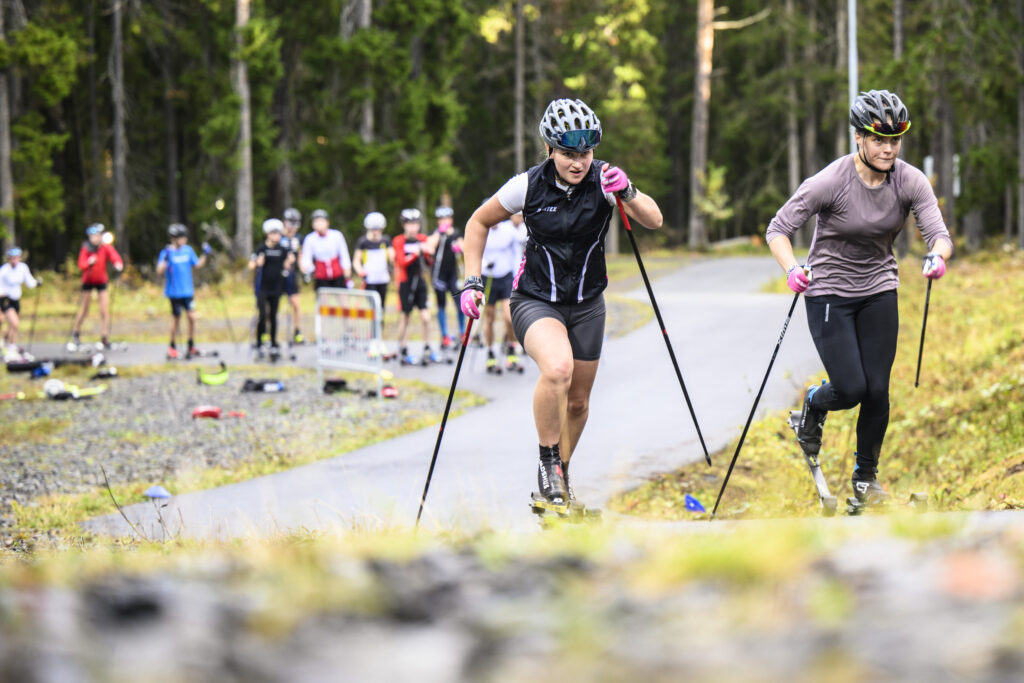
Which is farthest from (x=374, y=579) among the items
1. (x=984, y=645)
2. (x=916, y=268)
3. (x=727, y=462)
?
(x=916, y=268)

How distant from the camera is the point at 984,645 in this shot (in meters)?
2.46

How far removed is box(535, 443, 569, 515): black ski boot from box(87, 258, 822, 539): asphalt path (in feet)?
0.62

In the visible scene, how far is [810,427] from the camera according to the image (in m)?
7.09

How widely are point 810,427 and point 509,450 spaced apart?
3568mm

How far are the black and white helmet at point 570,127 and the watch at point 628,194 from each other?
0.30 metres

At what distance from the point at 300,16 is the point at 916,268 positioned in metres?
26.0

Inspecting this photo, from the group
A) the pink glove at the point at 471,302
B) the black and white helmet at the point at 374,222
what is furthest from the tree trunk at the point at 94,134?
the pink glove at the point at 471,302

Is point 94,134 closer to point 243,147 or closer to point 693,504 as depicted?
point 243,147

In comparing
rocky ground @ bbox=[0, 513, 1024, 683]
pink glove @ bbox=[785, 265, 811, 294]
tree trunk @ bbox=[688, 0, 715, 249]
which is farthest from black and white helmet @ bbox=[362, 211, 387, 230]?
tree trunk @ bbox=[688, 0, 715, 249]

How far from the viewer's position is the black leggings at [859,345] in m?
6.60

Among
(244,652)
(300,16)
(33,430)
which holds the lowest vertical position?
(33,430)

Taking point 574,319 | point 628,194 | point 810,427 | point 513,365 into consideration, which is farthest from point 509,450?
point 513,365

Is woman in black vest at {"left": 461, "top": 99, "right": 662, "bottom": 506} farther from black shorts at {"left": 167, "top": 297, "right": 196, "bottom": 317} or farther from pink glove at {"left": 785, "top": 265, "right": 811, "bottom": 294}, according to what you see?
black shorts at {"left": 167, "top": 297, "right": 196, "bottom": 317}

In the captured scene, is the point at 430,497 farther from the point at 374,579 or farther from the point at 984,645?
the point at 984,645
